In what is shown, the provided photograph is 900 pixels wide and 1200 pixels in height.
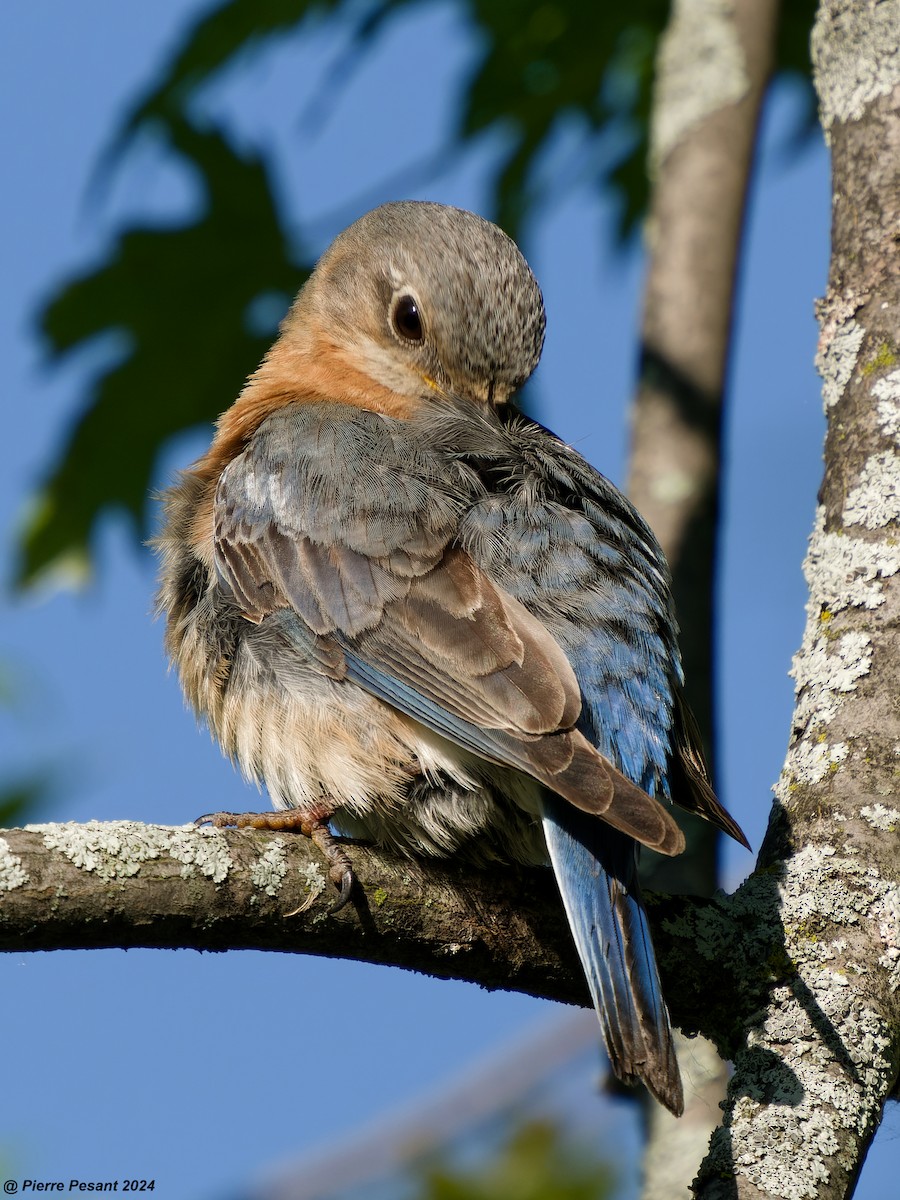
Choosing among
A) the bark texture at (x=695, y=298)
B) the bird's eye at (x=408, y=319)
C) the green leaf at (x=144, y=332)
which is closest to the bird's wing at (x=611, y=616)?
the bark texture at (x=695, y=298)

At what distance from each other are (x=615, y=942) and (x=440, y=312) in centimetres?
228

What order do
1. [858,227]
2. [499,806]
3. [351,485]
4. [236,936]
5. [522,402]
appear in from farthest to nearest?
[522,402] < [858,227] < [351,485] < [499,806] < [236,936]

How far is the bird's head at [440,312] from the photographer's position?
4.65 m

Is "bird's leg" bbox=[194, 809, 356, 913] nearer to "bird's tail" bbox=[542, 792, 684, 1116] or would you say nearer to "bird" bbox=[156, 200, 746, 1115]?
"bird" bbox=[156, 200, 746, 1115]

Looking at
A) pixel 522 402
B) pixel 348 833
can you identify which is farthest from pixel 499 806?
pixel 522 402

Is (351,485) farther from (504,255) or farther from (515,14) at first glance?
(515,14)

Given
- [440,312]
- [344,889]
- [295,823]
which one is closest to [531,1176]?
[295,823]

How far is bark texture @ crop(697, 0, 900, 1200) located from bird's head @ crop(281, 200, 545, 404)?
0.98 meters

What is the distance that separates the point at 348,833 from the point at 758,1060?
4.20 feet

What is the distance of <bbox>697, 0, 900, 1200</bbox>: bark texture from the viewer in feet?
9.48

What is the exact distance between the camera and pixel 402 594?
3707 millimetres

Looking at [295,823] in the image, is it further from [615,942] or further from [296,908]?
[615,942]

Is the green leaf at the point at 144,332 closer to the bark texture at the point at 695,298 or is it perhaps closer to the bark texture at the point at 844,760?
the bark texture at the point at 695,298

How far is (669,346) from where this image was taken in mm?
4949
